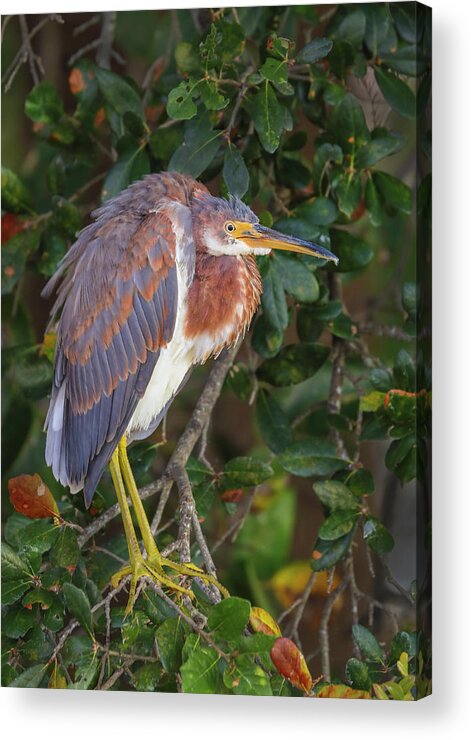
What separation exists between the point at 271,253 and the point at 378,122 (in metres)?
0.27

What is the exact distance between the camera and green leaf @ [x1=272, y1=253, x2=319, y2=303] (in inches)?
78.1

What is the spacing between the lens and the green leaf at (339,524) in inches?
76.7

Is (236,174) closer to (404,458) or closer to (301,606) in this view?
(404,458)

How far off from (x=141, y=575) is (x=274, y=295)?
0.51m

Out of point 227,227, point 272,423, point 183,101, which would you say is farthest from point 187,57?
point 272,423

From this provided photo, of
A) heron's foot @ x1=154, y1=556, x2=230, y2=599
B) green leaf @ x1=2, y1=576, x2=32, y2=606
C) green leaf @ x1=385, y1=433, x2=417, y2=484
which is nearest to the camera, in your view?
green leaf @ x1=385, y1=433, x2=417, y2=484

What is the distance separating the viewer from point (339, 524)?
6.40 ft

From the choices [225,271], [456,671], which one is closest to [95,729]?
[456,671]

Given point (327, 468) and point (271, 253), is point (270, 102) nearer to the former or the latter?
point (271, 253)

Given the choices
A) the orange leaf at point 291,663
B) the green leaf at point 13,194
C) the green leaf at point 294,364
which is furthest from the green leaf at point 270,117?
the orange leaf at point 291,663

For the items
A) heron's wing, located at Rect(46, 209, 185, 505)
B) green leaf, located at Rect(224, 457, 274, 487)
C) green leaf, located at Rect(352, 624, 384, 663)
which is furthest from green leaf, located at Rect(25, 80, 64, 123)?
green leaf, located at Rect(352, 624, 384, 663)

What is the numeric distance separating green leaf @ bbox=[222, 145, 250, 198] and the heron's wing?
0.12 metres

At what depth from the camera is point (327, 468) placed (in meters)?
1.98

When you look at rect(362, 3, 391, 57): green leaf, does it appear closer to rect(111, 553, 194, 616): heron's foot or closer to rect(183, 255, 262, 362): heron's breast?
rect(183, 255, 262, 362): heron's breast
